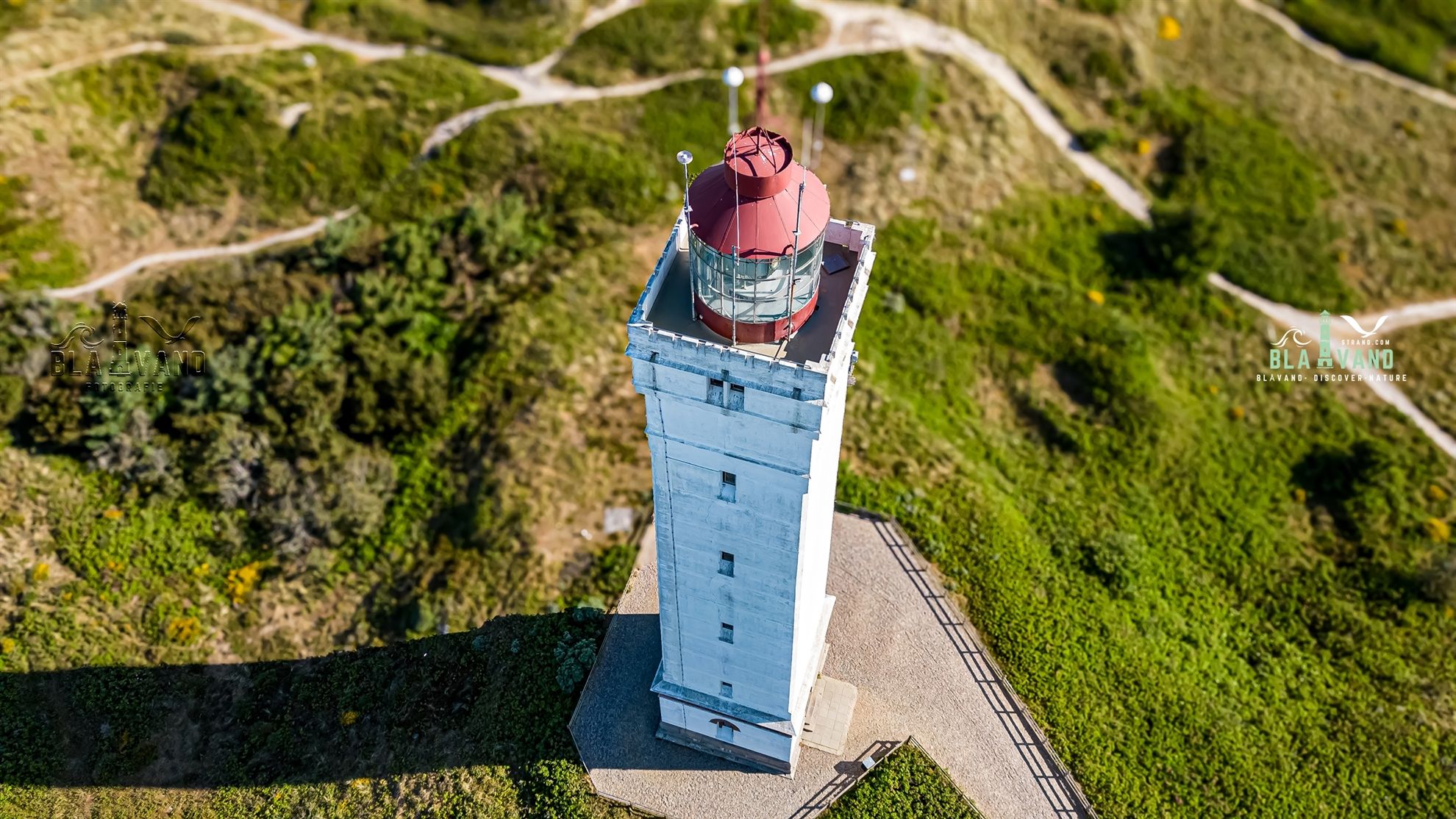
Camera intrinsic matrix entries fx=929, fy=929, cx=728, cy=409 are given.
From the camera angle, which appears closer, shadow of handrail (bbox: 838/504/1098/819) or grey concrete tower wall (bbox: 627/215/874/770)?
grey concrete tower wall (bbox: 627/215/874/770)

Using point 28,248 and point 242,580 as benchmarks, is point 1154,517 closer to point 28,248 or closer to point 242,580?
point 242,580

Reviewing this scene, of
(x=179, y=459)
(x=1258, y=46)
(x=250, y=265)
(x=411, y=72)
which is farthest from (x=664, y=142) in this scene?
(x=1258, y=46)

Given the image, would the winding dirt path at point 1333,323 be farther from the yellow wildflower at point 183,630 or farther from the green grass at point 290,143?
the yellow wildflower at point 183,630

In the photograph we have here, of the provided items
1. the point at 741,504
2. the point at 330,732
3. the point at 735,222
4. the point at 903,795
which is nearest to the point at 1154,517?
the point at 903,795

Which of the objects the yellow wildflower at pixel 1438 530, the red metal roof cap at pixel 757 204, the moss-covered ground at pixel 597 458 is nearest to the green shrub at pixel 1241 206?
the moss-covered ground at pixel 597 458

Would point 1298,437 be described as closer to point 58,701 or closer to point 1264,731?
point 1264,731

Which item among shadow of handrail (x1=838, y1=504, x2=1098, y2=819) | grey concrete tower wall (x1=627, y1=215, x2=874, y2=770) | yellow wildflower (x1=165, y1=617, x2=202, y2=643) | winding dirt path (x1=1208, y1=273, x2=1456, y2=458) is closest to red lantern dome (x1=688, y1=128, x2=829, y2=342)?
grey concrete tower wall (x1=627, y1=215, x2=874, y2=770)

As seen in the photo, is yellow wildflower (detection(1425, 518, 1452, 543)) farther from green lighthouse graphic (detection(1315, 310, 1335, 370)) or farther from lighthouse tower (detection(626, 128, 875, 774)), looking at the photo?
lighthouse tower (detection(626, 128, 875, 774))
